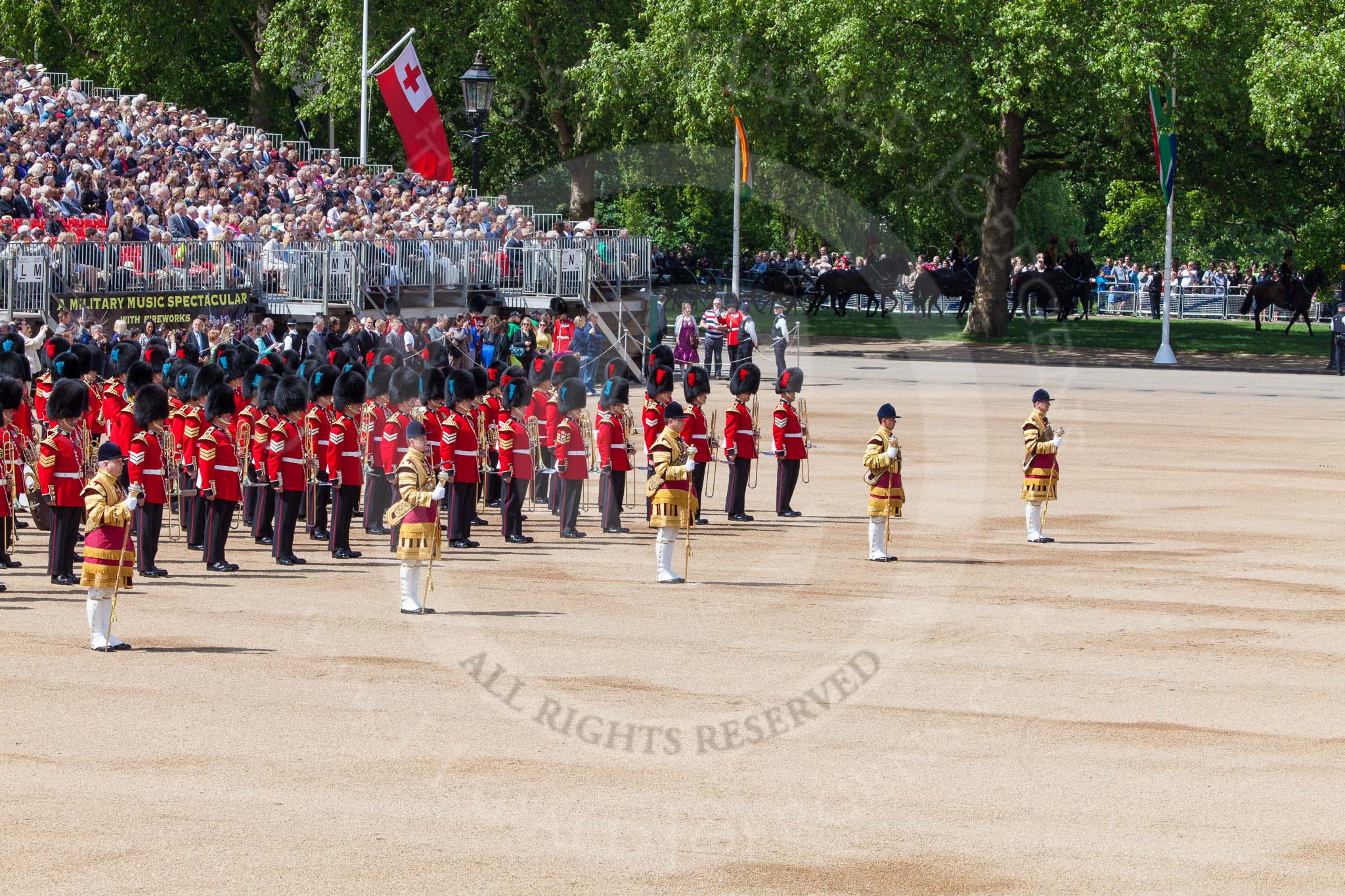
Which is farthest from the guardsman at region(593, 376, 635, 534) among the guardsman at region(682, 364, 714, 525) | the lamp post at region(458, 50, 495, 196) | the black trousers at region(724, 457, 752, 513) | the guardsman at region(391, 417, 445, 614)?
Answer: the lamp post at region(458, 50, 495, 196)

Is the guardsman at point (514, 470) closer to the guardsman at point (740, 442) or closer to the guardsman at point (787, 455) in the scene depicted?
the guardsman at point (740, 442)

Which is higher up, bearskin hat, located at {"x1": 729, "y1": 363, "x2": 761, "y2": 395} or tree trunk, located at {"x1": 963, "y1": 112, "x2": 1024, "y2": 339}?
tree trunk, located at {"x1": 963, "y1": 112, "x2": 1024, "y2": 339}

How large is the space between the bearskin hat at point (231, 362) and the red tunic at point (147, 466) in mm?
2602

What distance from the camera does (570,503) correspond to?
16.8 m

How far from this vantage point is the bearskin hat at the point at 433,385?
53.4 ft

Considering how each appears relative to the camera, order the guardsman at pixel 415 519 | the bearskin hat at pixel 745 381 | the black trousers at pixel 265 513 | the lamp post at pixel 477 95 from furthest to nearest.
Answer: the lamp post at pixel 477 95, the bearskin hat at pixel 745 381, the black trousers at pixel 265 513, the guardsman at pixel 415 519

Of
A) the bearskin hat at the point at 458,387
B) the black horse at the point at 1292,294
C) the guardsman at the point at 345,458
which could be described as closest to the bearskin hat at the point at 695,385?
the bearskin hat at the point at 458,387

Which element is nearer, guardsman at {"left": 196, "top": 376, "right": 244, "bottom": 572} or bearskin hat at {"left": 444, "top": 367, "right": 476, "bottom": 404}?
guardsman at {"left": 196, "top": 376, "right": 244, "bottom": 572}

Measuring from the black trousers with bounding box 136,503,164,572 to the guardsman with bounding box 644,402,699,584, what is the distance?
144 inches

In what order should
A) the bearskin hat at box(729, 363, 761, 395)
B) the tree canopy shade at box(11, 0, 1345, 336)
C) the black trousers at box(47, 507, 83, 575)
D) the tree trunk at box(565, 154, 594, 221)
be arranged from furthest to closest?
the tree trunk at box(565, 154, 594, 221) < the tree canopy shade at box(11, 0, 1345, 336) < the bearskin hat at box(729, 363, 761, 395) < the black trousers at box(47, 507, 83, 575)

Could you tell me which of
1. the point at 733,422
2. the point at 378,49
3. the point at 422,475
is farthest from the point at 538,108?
the point at 422,475

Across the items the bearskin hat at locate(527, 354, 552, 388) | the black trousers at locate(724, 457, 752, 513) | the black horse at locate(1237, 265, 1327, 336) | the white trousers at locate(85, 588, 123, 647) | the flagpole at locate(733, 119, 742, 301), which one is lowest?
the white trousers at locate(85, 588, 123, 647)

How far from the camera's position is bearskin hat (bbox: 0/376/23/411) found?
15.0 m

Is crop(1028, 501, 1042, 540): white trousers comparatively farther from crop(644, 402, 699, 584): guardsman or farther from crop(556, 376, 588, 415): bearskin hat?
crop(556, 376, 588, 415): bearskin hat
